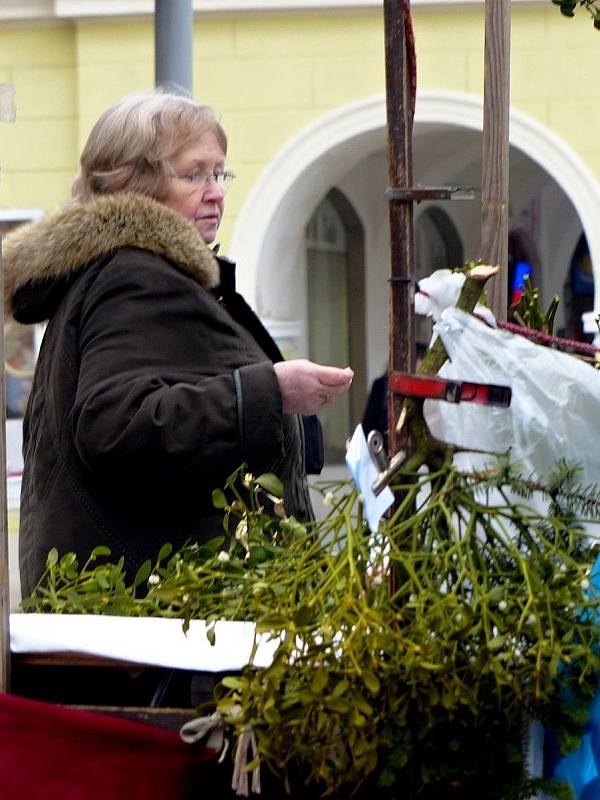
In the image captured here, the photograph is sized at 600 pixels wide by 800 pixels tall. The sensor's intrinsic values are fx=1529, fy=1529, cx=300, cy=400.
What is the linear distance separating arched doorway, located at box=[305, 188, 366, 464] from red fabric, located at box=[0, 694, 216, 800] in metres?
9.20

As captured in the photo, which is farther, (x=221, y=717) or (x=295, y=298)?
(x=295, y=298)

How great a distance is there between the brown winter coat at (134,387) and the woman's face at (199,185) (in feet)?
0.37

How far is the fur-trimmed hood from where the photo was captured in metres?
2.24

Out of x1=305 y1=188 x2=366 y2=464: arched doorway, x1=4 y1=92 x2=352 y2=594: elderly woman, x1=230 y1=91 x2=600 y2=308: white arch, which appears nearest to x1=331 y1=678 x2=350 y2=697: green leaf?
x1=4 y1=92 x2=352 y2=594: elderly woman

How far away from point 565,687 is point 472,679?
12 centimetres

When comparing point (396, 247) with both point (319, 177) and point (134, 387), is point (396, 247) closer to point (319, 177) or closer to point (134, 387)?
point (134, 387)

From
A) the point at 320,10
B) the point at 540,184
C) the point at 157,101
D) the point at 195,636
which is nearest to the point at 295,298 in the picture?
the point at 320,10

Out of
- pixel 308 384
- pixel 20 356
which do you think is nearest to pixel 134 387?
pixel 308 384

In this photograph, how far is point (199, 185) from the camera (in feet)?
8.02

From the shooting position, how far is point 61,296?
90.1 inches

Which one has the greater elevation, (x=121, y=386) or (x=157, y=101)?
(x=157, y=101)

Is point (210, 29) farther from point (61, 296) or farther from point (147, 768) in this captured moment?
point (147, 768)

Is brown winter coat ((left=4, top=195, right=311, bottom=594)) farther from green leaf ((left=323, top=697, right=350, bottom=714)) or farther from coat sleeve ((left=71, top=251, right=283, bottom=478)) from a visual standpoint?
green leaf ((left=323, top=697, right=350, bottom=714))

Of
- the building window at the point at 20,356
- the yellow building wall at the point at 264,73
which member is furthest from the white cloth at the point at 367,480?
the building window at the point at 20,356
